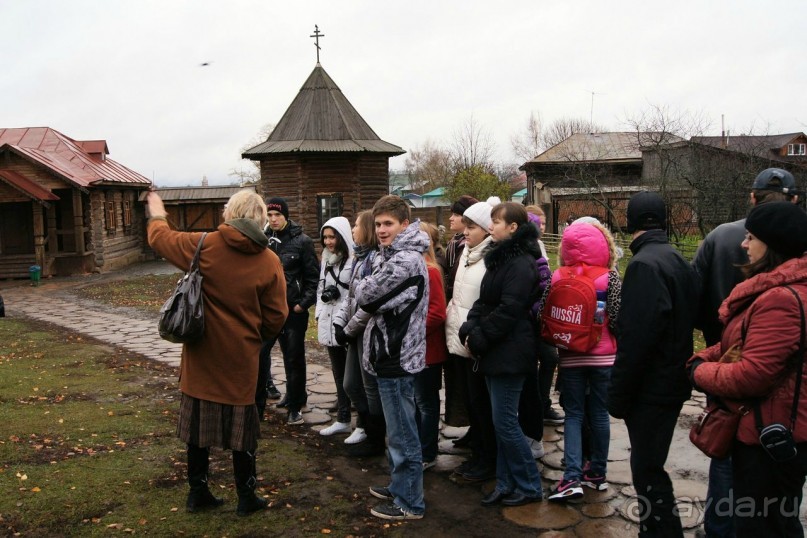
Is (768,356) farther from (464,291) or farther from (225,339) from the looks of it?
(225,339)

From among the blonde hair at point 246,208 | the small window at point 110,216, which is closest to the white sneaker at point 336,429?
the blonde hair at point 246,208

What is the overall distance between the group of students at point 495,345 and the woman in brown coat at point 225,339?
1cm

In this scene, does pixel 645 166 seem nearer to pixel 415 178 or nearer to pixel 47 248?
pixel 47 248

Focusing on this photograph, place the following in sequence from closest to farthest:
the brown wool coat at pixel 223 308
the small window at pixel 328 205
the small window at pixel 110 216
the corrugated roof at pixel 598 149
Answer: the brown wool coat at pixel 223 308 < the small window at pixel 328 205 < the small window at pixel 110 216 < the corrugated roof at pixel 598 149

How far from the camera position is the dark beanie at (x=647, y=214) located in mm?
3729

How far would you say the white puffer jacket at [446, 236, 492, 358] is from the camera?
15.5ft

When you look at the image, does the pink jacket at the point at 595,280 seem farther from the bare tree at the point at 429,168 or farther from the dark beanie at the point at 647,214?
the bare tree at the point at 429,168

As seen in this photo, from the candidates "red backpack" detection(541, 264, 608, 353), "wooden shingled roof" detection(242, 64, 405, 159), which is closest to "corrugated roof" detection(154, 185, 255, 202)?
"wooden shingled roof" detection(242, 64, 405, 159)

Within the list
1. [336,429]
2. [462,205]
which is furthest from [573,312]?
[336,429]

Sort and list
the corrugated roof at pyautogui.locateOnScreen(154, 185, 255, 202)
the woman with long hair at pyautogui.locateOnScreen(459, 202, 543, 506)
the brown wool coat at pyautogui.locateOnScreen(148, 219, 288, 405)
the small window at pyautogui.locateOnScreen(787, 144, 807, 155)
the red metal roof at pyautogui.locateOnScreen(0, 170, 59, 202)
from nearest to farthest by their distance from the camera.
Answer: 1. the brown wool coat at pyautogui.locateOnScreen(148, 219, 288, 405)
2. the woman with long hair at pyautogui.locateOnScreen(459, 202, 543, 506)
3. the red metal roof at pyautogui.locateOnScreen(0, 170, 59, 202)
4. the corrugated roof at pyautogui.locateOnScreen(154, 185, 255, 202)
5. the small window at pyautogui.locateOnScreen(787, 144, 807, 155)

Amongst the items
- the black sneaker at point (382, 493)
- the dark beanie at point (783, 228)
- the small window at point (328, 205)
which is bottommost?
the black sneaker at point (382, 493)

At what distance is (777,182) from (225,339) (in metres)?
3.41

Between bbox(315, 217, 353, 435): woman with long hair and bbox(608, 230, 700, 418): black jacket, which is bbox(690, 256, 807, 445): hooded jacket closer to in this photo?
bbox(608, 230, 700, 418): black jacket

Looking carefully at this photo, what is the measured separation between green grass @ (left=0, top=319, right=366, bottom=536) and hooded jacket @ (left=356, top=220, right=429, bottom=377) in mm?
1068
